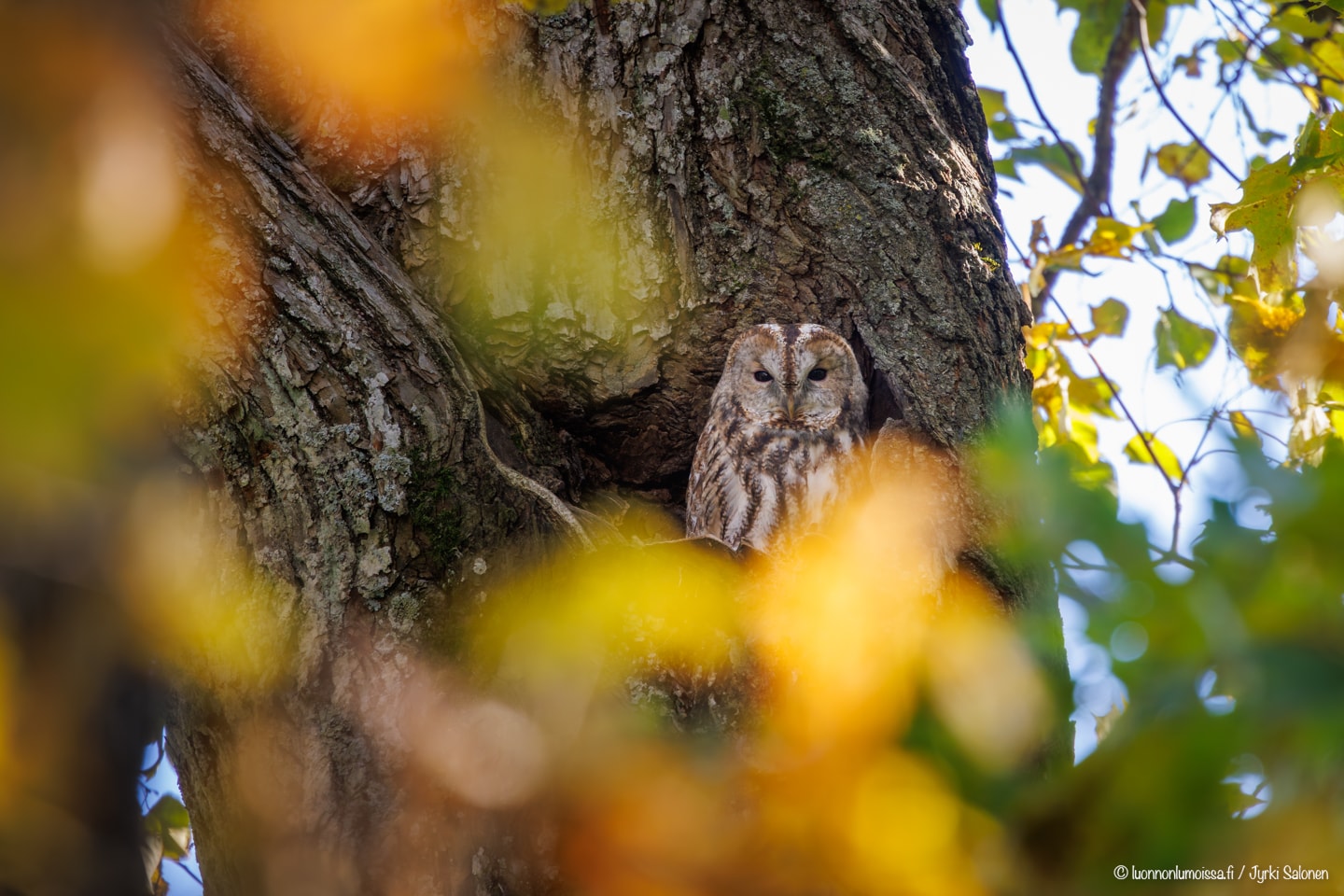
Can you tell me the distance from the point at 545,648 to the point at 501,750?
0.17m

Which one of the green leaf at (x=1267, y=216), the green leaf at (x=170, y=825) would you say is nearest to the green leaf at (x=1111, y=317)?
the green leaf at (x=1267, y=216)

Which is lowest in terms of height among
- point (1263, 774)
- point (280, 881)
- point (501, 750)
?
point (280, 881)

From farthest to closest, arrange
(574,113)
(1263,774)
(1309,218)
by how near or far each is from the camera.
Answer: (574,113) → (1309,218) → (1263,774)

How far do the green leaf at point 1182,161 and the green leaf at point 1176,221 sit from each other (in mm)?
981

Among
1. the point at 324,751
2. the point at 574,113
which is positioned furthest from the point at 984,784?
the point at 574,113

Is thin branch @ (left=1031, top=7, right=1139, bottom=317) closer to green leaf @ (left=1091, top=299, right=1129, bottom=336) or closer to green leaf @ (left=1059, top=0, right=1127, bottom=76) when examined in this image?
green leaf @ (left=1091, top=299, right=1129, bottom=336)

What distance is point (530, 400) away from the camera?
87.1 inches

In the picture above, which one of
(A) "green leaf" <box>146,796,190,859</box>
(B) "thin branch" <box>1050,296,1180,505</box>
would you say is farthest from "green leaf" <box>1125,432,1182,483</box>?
(A) "green leaf" <box>146,796,190,859</box>

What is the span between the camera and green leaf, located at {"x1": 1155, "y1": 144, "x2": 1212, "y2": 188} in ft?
12.9

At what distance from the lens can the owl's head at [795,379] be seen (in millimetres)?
2461

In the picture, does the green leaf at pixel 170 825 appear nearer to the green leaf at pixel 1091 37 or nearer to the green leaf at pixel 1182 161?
the green leaf at pixel 1091 37

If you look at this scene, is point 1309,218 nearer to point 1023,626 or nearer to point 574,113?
point 1023,626

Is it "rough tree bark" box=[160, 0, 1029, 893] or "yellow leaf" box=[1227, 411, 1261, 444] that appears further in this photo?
"rough tree bark" box=[160, 0, 1029, 893]

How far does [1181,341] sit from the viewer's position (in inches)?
128
